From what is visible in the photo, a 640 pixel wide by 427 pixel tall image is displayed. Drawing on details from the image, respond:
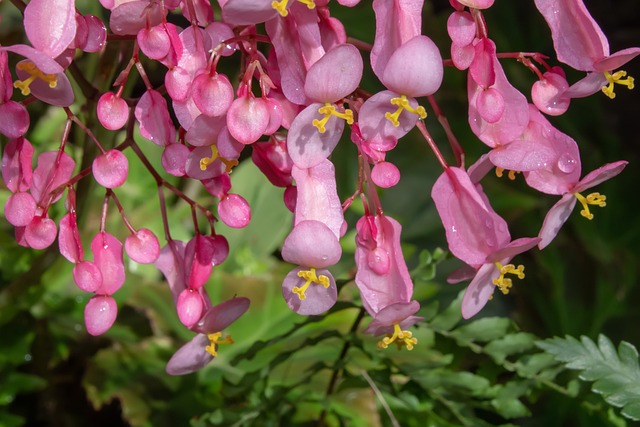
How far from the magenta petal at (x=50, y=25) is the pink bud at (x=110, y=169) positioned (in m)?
0.09

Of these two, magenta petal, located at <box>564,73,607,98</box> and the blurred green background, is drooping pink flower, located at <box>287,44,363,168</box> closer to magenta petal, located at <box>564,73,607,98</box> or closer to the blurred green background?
magenta petal, located at <box>564,73,607,98</box>

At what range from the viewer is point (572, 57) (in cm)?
58

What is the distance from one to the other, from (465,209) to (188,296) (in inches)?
8.6

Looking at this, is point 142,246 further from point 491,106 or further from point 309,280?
point 491,106

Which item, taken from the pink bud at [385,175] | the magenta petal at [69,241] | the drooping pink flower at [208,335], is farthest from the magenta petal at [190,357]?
the pink bud at [385,175]

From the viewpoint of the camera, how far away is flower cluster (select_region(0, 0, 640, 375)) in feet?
1.69

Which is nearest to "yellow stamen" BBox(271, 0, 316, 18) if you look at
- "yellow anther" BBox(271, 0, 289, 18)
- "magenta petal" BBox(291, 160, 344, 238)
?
"yellow anther" BBox(271, 0, 289, 18)

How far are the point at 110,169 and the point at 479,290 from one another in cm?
28

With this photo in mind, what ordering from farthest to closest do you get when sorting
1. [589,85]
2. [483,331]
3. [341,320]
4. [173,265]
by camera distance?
[341,320], [483,331], [173,265], [589,85]

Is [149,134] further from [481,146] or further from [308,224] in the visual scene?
[481,146]

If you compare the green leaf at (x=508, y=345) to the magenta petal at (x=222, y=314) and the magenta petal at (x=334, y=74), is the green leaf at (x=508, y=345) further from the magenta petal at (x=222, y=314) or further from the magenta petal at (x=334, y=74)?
the magenta petal at (x=334, y=74)

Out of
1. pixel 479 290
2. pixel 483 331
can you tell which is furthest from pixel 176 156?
pixel 483 331

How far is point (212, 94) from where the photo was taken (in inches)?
20.7

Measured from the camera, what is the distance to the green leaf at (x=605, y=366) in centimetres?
71
